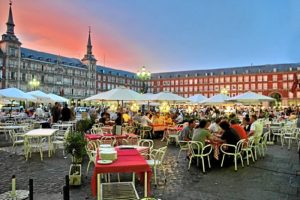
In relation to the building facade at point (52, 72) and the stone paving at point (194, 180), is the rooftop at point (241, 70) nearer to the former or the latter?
the building facade at point (52, 72)

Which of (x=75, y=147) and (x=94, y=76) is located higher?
(x=94, y=76)

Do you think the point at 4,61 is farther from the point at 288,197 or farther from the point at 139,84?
the point at 288,197

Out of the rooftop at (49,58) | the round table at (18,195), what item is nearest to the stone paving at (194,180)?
the round table at (18,195)

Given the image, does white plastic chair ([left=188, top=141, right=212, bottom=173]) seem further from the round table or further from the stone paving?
the round table

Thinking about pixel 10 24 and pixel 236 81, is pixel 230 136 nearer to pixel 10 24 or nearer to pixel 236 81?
pixel 10 24

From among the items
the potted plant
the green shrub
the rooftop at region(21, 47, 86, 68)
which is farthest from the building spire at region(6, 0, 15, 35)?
the potted plant

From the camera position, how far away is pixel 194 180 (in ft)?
19.7

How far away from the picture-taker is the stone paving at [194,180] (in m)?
5.01

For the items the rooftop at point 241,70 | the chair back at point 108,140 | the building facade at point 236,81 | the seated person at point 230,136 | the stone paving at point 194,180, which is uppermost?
the rooftop at point 241,70

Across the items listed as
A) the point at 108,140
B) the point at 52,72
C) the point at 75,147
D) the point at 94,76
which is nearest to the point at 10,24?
the point at 52,72

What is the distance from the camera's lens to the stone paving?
5.01 metres

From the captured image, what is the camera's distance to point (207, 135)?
7176 mm

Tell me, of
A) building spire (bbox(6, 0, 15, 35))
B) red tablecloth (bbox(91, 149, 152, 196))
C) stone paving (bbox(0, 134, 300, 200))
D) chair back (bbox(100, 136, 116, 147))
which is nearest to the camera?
red tablecloth (bbox(91, 149, 152, 196))

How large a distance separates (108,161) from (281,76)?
259ft
